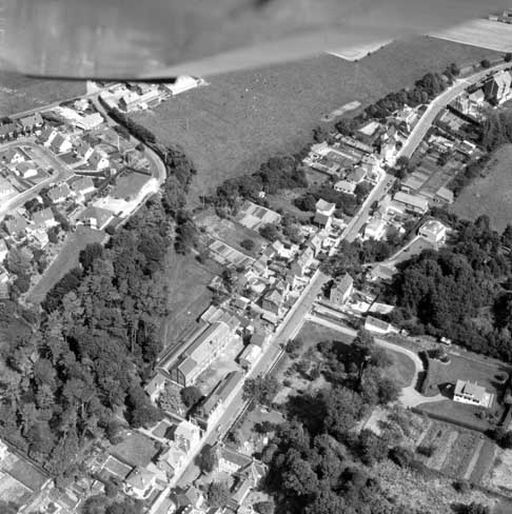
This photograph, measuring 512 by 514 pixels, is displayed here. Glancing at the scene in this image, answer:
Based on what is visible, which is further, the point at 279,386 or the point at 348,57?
the point at 348,57

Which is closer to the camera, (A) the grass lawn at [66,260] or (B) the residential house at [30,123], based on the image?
(A) the grass lawn at [66,260]

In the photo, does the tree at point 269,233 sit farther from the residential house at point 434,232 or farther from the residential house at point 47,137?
the residential house at point 47,137

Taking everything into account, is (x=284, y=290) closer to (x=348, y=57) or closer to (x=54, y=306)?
(x=54, y=306)

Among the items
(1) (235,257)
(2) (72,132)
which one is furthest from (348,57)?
(1) (235,257)

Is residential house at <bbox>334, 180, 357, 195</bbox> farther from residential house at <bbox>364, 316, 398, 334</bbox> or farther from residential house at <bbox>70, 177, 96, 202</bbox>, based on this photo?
residential house at <bbox>70, 177, 96, 202</bbox>

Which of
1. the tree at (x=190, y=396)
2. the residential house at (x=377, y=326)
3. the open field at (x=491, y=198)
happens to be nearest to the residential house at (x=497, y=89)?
the open field at (x=491, y=198)
